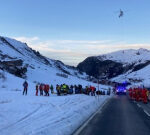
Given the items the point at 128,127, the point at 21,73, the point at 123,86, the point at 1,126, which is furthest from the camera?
the point at 21,73

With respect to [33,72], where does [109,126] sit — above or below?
below

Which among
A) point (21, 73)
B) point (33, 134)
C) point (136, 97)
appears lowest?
point (33, 134)

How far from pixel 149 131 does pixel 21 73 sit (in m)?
88.8

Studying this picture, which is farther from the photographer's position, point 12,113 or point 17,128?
point 12,113

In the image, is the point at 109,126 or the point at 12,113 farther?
the point at 12,113

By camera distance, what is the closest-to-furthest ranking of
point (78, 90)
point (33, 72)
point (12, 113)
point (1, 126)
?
point (1, 126) → point (12, 113) → point (78, 90) → point (33, 72)

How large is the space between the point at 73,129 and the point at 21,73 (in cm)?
8819

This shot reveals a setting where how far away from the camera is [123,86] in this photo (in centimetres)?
6919

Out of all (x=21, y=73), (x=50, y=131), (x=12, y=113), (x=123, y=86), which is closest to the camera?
(x=50, y=131)

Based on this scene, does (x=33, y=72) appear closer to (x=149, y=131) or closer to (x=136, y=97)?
(x=136, y=97)

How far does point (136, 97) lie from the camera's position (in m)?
42.1

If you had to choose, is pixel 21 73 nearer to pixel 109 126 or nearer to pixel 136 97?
pixel 136 97

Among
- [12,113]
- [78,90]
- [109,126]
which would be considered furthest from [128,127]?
[78,90]

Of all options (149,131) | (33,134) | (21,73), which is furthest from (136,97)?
(21,73)
